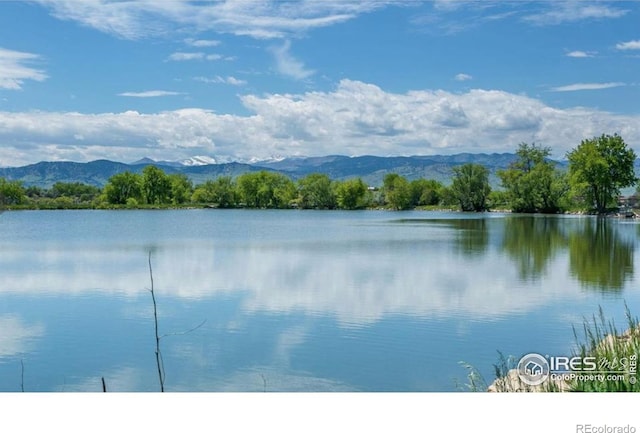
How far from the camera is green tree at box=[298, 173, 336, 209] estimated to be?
92.1 m

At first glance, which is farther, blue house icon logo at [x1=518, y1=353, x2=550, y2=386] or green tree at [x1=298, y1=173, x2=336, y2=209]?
green tree at [x1=298, y1=173, x2=336, y2=209]

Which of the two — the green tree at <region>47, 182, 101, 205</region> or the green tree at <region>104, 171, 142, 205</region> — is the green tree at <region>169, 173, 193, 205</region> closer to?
the green tree at <region>104, 171, 142, 205</region>

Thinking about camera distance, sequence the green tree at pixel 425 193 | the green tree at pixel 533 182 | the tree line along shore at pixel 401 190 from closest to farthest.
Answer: the tree line along shore at pixel 401 190
the green tree at pixel 533 182
the green tree at pixel 425 193

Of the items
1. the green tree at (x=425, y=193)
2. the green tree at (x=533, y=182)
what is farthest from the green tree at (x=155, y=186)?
the green tree at (x=533, y=182)

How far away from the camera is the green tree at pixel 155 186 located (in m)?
84.7

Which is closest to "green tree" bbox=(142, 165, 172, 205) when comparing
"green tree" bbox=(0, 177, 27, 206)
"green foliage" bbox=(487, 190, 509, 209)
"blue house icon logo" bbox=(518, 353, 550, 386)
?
"green tree" bbox=(0, 177, 27, 206)

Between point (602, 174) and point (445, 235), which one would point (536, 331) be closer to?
point (445, 235)

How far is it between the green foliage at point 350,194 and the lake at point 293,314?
6889 centimetres

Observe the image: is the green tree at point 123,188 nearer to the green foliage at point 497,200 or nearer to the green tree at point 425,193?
the green tree at point 425,193

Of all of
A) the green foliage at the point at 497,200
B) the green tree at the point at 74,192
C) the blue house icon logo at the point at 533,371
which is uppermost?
the green tree at the point at 74,192

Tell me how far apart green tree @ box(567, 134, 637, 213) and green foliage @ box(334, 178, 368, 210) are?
42700 millimetres
